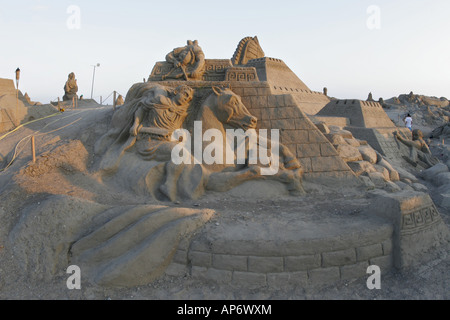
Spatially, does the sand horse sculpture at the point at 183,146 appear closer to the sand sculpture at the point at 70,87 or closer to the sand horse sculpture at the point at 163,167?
the sand horse sculpture at the point at 163,167

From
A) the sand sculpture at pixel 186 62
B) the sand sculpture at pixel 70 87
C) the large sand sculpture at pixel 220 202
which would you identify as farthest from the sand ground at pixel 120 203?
the sand sculpture at pixel 70 87

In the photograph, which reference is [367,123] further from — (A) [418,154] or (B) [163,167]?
(B) [163,167]

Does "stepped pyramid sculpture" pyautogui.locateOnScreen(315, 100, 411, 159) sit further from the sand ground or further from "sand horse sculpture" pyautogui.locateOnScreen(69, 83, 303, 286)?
"sand horse sculpture" pyautogui.locateOnScreen(69, 83, 303, 286)

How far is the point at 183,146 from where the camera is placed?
4.37m

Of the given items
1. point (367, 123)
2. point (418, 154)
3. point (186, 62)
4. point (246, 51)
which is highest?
point (246, 51)

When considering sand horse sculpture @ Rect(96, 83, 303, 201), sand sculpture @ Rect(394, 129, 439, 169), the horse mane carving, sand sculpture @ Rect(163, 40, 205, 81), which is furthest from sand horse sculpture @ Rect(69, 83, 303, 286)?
the horse mane carving

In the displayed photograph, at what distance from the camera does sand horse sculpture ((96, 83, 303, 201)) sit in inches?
163

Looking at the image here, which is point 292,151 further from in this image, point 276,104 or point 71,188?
point 71,188

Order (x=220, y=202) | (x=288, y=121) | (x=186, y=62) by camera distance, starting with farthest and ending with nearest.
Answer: (x=186, y=62), (x=288, y=121), (x=220, y=202)

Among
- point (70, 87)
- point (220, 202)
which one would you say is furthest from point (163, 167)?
point (70, 87)

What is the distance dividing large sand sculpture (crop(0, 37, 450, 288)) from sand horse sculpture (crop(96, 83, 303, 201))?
2 centimetres

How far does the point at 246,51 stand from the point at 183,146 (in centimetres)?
1536

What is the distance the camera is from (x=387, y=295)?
111 inches

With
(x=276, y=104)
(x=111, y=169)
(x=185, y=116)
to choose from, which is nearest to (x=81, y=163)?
(x=111, y=169)
